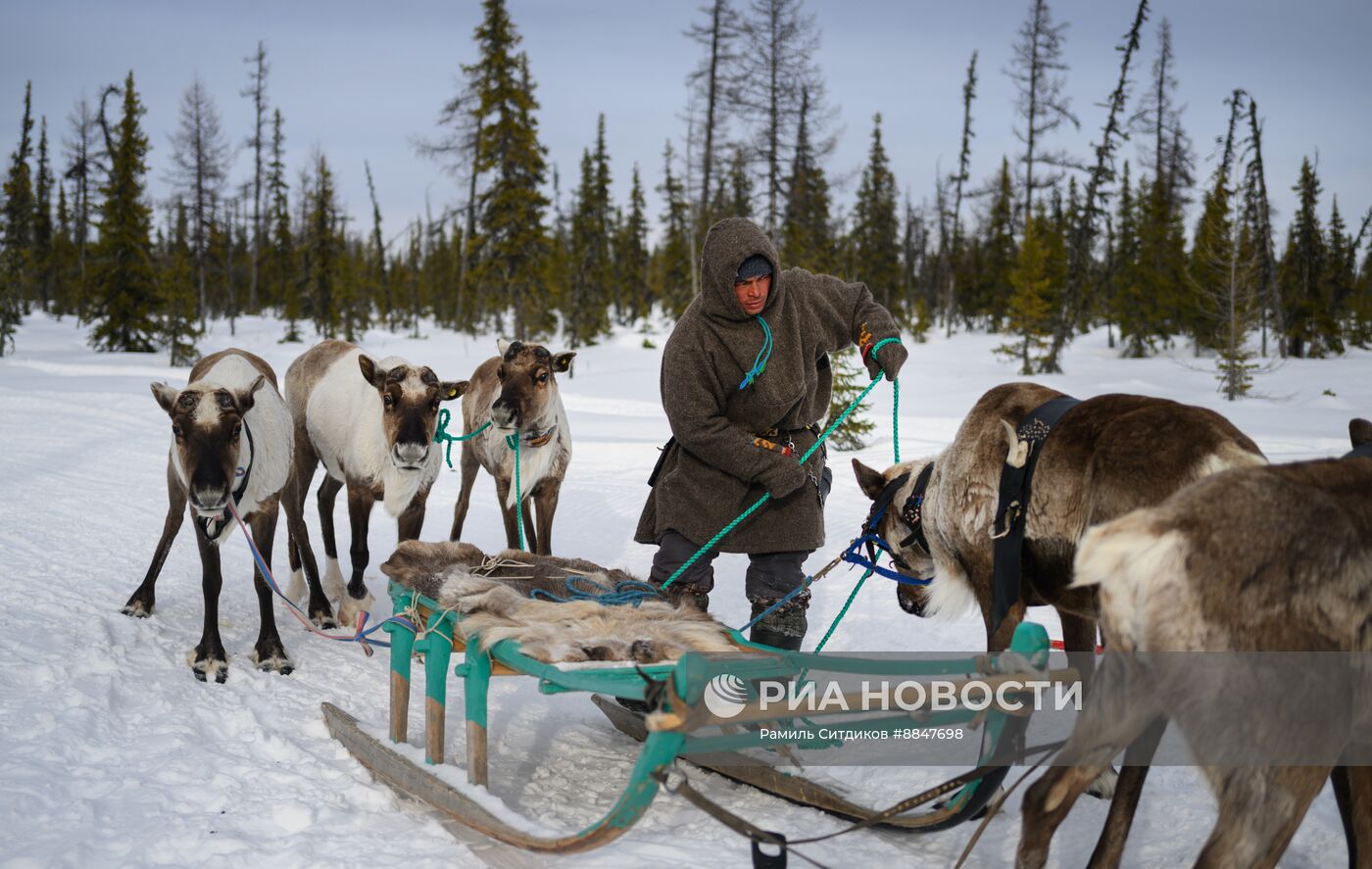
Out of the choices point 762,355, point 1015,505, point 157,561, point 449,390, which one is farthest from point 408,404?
point 1015,505

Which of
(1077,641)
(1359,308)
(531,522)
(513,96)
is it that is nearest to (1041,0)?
(1359,308)

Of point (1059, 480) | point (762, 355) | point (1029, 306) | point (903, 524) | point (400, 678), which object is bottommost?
point (400, 678)

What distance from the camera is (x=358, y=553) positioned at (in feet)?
22.2

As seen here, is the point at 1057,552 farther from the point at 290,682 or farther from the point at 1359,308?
the point at 1359,308

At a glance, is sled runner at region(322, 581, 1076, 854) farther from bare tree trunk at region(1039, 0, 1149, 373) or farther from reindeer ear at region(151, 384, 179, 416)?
bare tree trunk at region(1039, 0, 1149, 373)

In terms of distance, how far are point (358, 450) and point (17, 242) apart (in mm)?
36510

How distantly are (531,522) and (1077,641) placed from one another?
527 cm

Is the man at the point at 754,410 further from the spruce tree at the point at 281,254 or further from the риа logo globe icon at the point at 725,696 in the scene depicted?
the spruce tree at the point at 281,254

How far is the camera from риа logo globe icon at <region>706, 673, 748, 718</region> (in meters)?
2.50

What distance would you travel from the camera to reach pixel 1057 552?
3.36 meters

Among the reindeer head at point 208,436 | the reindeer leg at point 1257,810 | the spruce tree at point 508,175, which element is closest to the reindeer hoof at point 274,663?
the reindeer head at point 208,436

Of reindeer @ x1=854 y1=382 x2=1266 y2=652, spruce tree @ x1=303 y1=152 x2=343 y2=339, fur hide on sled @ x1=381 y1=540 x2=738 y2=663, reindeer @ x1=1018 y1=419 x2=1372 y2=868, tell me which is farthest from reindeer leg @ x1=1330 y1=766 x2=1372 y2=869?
spruce tree @ x1=303 y1=152 x2=343 y2=339

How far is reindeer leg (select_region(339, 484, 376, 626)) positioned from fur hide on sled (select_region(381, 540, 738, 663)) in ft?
7.55

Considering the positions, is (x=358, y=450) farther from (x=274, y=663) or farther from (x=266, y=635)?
(x=274, y=663)
